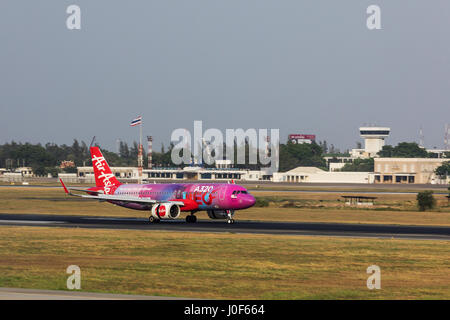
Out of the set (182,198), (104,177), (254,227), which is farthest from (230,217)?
(104,177)

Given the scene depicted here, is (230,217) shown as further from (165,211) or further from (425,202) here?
(425,202)

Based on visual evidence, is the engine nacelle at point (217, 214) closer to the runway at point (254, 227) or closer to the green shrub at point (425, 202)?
the runway at point (254, 227)

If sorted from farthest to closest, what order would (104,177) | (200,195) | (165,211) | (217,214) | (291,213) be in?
(291,213), (104,177), (217,214), (200,195), (165,211)

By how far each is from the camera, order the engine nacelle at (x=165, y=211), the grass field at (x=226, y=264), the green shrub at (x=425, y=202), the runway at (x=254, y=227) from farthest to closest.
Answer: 1. the green shrub at (x=425, y=202)
2. the engine nacelle at (x=165, y=211)
3. the runway at (x=254, y=227)
4. the grass field at (x=226, y=264)

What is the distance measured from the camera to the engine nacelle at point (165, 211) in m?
65.1

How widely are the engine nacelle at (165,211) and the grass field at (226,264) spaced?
38.7ft

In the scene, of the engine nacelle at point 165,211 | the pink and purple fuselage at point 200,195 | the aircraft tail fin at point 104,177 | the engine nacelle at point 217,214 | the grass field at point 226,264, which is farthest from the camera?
the aircraft tail fin at point 104,177

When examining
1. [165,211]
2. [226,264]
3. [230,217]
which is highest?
[165,211]

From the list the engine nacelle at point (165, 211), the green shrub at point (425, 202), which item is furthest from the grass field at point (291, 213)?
the engine nacelle at point (165, 211)

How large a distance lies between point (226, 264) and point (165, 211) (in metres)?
28.3

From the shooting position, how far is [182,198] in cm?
6662

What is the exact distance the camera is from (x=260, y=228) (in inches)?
2306
